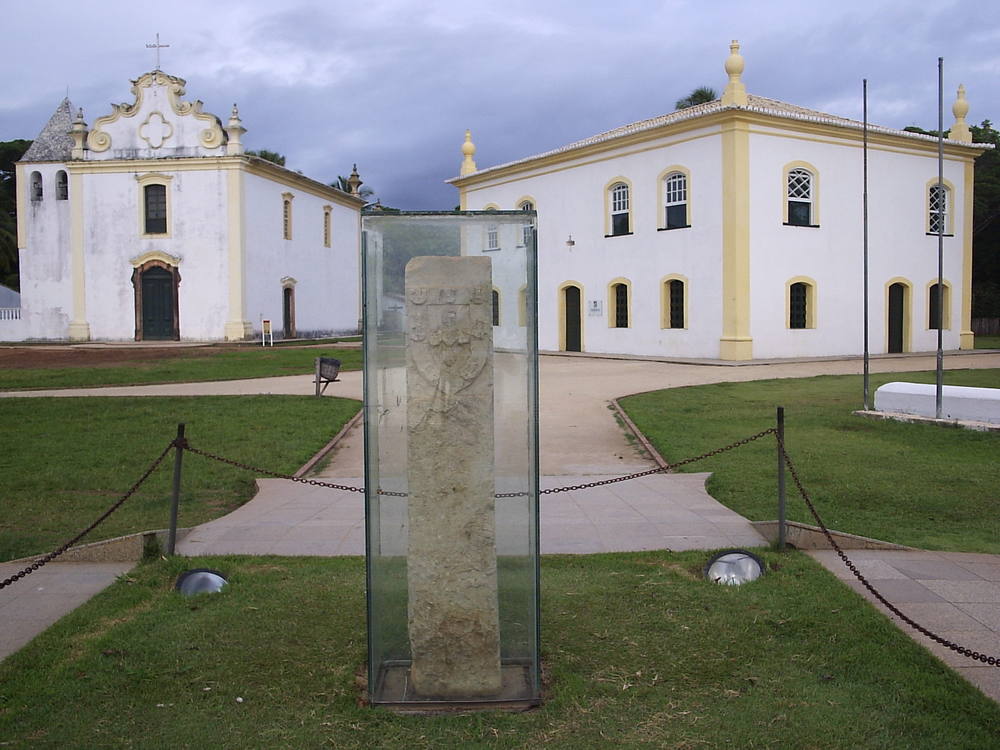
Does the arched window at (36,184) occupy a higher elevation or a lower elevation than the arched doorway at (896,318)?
higher

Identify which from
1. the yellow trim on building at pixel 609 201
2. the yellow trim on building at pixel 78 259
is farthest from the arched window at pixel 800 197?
the yellow trim on building at pixel 78 259

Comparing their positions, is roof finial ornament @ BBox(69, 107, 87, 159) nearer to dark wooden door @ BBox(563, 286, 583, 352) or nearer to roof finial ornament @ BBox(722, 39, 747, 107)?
dark wooden door @ BBox(563, 286, 583, 352)

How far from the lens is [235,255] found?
31.7 metres

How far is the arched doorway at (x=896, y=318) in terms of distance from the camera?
26.1 metres

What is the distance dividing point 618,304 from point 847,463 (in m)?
18.6

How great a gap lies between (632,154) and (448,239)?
23387 mm

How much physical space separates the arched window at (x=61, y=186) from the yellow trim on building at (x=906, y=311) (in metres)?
28.3

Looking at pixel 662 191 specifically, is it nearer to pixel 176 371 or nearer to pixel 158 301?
pixel 176 371

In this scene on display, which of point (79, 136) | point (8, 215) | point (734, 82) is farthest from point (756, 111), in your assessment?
point (8, 215)

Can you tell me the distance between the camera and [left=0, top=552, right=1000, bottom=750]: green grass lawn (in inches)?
138

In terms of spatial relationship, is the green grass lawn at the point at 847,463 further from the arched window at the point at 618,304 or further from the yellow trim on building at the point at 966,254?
the yellow trim on building at the point at 966,254

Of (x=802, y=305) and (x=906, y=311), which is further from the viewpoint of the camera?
(x=906, y=311)

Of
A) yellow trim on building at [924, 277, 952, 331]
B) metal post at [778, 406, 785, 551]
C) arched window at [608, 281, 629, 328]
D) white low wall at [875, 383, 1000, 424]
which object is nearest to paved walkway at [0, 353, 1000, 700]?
metal post at [778, 406, 785, 551]

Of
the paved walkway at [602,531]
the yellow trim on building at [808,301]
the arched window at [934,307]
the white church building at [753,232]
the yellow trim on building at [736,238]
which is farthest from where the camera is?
the arched window at [934,307]
